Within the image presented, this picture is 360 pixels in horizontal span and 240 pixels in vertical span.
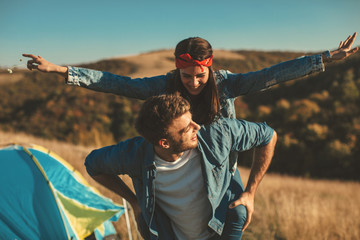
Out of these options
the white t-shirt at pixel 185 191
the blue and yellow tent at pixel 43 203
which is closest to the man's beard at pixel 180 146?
the white t-shirt at pixel 185 191

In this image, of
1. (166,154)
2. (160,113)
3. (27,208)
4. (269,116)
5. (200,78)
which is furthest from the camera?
(269,116)

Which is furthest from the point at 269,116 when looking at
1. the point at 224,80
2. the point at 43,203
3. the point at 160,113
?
the point at 160,113

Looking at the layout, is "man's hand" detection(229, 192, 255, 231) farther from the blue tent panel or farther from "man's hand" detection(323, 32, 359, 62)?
the blue tent panel

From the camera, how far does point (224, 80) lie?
237cm

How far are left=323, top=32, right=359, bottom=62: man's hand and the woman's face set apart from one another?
2.84 feet

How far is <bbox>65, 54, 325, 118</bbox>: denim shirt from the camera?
2047mm

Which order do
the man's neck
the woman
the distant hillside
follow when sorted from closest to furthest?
the man's neck < the woman < the distant hillside

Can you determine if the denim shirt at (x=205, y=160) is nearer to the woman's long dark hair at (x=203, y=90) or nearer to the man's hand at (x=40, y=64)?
the woman's long dark hair at (x=203, y=90)

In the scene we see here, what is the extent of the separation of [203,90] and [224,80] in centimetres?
22

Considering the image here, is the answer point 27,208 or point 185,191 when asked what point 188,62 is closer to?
point 185,191

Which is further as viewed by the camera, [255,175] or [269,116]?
[269,116]

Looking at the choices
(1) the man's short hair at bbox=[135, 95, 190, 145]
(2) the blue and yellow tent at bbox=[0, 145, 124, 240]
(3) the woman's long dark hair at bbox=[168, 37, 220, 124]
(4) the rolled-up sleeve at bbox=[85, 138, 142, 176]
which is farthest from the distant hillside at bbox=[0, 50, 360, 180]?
(1) the man's short hair at bbox=[135, 95, 190, 145]

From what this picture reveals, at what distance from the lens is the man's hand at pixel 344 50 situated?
1952mm

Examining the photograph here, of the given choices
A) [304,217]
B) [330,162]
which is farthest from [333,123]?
[304,217]
